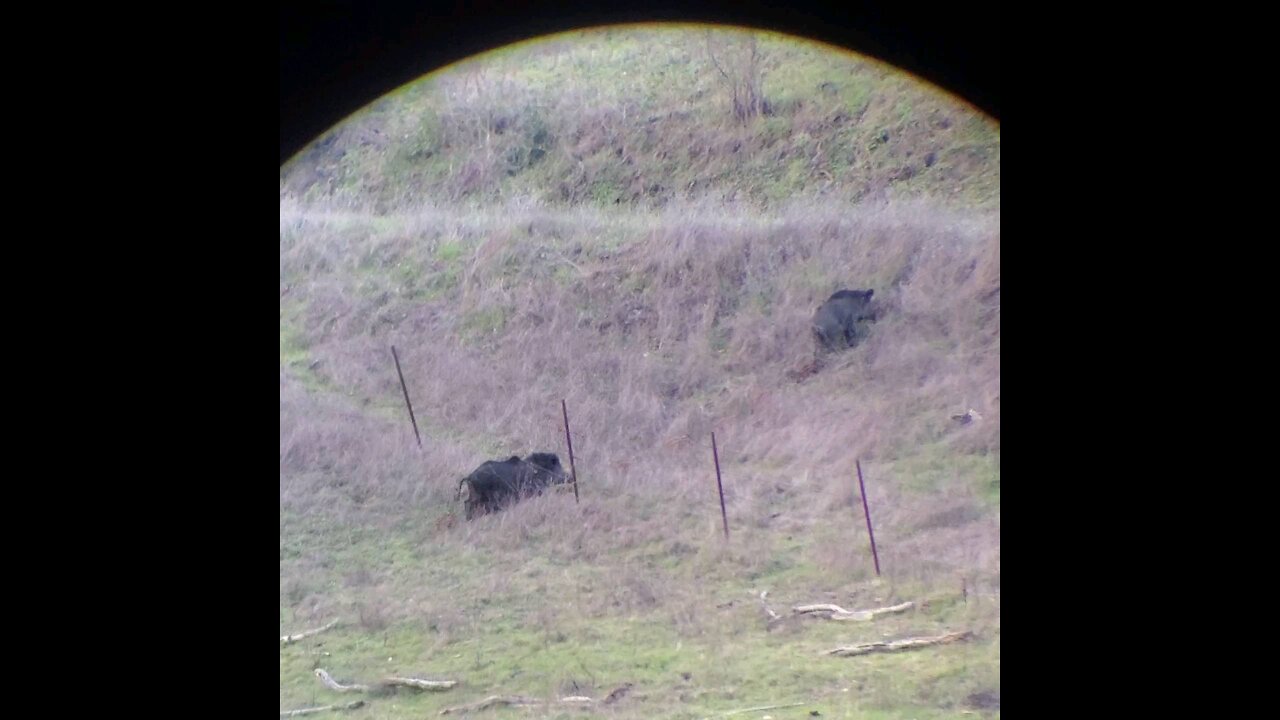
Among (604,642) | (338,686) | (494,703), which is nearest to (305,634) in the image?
(338,686)

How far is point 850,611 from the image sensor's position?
326 inches

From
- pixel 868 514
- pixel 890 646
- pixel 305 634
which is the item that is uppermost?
pixel 868 514

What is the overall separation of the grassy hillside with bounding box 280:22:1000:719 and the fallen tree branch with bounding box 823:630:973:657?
0.11 m

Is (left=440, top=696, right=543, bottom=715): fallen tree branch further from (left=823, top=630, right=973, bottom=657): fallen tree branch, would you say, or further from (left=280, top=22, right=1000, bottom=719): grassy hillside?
(left=823, top=630, right=973, bottom=657): fallen tree branch

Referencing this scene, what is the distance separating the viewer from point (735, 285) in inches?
494

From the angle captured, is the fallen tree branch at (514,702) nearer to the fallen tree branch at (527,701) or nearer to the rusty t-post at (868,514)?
the fallen tree branch at (527,701)

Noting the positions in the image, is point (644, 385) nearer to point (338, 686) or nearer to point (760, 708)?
point (338, 686)

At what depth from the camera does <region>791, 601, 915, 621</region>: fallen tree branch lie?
820cm

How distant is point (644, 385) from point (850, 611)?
12.9ft
